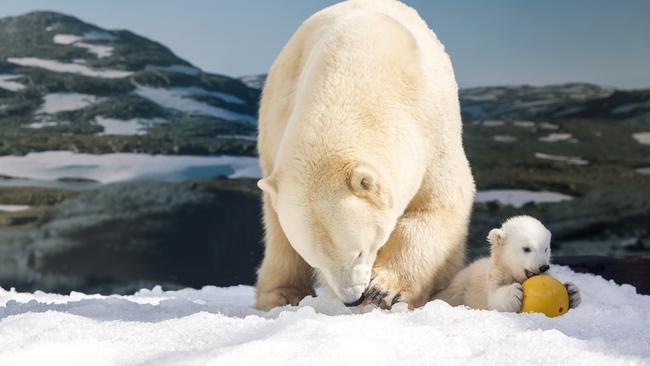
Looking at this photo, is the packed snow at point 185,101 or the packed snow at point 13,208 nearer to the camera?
the packed snow at point 13,208

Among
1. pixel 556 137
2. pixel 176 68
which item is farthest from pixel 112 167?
pixel 556 137

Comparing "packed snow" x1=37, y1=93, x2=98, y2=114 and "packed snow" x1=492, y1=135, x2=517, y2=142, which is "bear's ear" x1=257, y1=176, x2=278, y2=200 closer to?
"packed snow" x1=492, y1=135, x2=517, y2=142

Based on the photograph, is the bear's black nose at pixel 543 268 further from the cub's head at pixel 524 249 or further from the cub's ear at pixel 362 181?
the cub's ear at pixel 362 181

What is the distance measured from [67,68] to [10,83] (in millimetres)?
442

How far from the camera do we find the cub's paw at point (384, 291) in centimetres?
268

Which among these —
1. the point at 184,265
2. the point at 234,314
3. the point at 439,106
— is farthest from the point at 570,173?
the point at 234,314

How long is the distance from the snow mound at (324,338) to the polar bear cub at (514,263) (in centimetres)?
18

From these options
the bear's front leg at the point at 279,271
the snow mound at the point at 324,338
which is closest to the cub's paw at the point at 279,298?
the bear's front leg at the point at 279,271

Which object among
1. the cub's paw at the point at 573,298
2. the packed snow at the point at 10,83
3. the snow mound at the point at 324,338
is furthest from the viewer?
the packed snow at the point at 10,83

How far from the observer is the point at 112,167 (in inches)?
233

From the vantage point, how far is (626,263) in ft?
13.7

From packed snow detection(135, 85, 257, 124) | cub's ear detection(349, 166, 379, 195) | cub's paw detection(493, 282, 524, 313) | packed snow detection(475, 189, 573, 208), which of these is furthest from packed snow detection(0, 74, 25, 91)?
cub's paw detection(493, 282, 524, 313)

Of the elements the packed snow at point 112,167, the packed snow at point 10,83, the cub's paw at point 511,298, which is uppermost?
the cub's paw at point 511,298

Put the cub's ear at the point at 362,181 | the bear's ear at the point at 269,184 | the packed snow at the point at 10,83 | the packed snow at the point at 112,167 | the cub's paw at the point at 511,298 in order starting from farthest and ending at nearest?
1. the packed snow at the point at 10,83
2. the packed snow at the point at 112,167
3. the cub's paw at the point at 511,298
4. the bear's ear at the point at 269,184
5. the cub's ear at the point at 362,181
